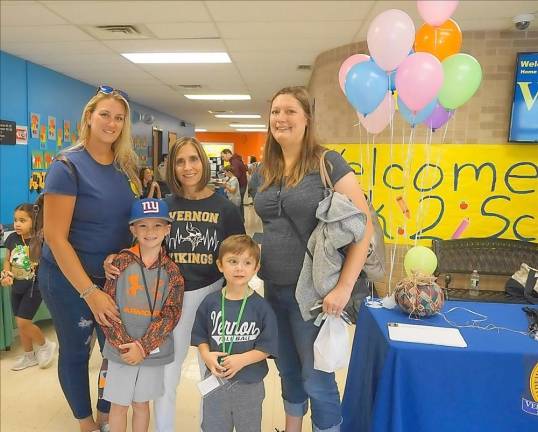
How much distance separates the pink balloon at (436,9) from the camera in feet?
6.68

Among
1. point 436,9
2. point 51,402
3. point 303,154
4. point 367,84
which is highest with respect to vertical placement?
point 436,9

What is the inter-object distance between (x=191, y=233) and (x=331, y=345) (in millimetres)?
741

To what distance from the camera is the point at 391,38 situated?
6.75 ft

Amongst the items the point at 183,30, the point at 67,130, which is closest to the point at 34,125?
the point at 67,130

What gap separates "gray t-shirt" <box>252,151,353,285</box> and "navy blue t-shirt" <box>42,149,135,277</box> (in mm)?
608

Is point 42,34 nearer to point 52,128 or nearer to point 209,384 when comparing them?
point 52,128

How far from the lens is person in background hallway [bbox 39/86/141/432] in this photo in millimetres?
1609

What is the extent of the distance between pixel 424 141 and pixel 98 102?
126 inches

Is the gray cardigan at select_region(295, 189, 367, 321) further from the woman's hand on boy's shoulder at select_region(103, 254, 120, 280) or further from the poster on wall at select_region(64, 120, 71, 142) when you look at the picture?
the poster on wall at select_region(64, 120, 71, 142)

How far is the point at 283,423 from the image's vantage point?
2273 mm

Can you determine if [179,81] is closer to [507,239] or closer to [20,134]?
[20,134]

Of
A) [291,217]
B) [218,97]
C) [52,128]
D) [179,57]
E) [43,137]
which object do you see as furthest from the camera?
[218,97]

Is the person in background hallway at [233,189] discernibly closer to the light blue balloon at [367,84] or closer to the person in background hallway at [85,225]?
the light blue balloon at [367,84]

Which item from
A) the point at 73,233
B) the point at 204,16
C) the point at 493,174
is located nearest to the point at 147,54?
the point at 204,16
